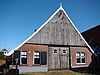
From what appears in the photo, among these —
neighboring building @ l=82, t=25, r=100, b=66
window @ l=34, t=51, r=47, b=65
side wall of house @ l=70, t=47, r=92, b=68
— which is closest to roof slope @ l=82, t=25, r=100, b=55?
neighboring building @ l=82, t=25, r=100, b=66

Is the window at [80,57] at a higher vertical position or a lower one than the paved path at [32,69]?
higher

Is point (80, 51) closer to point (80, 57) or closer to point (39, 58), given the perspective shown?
point (80, 57)

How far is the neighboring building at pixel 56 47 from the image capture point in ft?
63.0

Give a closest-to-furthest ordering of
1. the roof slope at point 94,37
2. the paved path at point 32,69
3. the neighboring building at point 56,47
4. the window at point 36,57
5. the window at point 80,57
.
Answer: the paved path at point 32,69 → the neighboring building at point 56,47 → the window at point 36,57 → the window at point 80,57 → the roof slope at point 94,37

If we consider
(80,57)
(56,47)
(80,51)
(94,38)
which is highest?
(94,38)

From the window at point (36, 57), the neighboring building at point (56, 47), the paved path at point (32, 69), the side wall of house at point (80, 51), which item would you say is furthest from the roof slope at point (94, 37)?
the window at point (36, 57)

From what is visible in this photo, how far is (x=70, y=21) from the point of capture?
2181 centimetres

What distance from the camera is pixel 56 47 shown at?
20.9m

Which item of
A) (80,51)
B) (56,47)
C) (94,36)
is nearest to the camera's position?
(56,47)

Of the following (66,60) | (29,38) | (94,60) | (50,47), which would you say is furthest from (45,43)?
(94,60)

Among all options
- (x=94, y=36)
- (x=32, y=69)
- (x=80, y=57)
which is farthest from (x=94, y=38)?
(x=32, y=69)

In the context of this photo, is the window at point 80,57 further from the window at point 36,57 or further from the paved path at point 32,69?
the window at point 36,57

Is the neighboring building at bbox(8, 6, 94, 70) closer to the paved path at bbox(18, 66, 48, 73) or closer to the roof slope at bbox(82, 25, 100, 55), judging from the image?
the paved path at bbox(18, 66, 48, 73)

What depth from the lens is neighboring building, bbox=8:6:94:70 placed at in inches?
756
